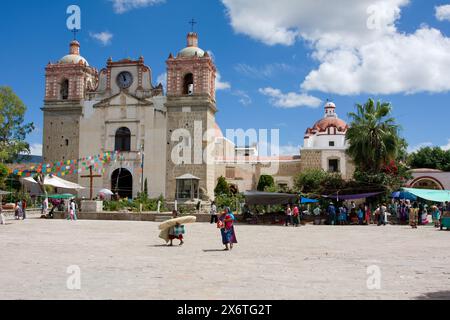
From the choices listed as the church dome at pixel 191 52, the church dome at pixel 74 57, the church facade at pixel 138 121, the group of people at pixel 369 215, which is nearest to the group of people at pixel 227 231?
the group of people at pixel 369 215

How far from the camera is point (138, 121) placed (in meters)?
35.9

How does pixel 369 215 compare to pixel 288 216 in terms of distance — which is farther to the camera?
pixel 369 215

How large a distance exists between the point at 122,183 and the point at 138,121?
187 inches

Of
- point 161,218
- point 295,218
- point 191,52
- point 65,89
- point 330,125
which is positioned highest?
point 191,52

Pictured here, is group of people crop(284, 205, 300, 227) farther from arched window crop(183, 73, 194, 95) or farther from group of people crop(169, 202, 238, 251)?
arched window crop(183, 73, 194, 95)

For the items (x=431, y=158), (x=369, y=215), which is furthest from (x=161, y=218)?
(x=431, y=158)

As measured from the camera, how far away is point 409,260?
30.5 ft

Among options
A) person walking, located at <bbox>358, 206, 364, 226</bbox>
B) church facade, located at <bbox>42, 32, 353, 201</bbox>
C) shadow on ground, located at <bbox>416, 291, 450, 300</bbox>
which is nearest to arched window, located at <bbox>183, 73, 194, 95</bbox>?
church facade, located at <bbox>42, 32, 353, 201</bbox>

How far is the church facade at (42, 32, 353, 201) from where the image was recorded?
1361 inches

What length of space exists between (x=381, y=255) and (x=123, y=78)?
29.7 m

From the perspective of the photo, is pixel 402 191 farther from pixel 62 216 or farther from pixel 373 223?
pixel 62 216

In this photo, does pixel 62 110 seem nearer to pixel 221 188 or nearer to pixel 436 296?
pixel 221 188

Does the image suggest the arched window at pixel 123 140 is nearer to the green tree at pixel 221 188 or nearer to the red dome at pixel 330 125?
the green tree at pixel 221 188
